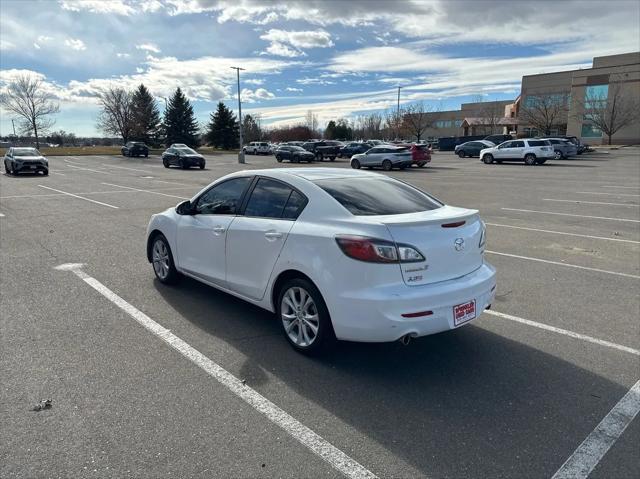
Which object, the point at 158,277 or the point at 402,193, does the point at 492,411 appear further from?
the point at 158,277

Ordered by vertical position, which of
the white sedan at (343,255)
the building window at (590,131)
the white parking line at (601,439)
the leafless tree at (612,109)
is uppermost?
the leafless tree at (612,109)

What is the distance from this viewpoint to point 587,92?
209 feet

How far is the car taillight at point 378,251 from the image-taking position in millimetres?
3438

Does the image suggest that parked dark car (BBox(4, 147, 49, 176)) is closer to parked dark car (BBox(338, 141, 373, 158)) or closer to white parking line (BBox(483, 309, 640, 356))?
parked dark car (BBox(338, 141, 373, 158))

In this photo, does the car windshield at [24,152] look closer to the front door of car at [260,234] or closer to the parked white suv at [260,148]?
the front door of car at [260,234]

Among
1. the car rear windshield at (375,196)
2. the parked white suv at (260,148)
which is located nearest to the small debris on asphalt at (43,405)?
the car rear windshield at (375,196)

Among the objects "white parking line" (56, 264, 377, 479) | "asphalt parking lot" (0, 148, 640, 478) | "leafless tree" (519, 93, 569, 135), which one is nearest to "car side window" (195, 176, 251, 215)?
"asphalt parking lot" (0, 148, 640, 478)

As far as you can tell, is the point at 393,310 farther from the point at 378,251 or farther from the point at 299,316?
the point at 299,316

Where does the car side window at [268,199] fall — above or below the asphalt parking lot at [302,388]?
above

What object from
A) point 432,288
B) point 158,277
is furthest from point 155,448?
point 158,277

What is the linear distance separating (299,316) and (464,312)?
4.44 feet

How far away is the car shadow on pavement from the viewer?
2.77 m

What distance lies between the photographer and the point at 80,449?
109 inches

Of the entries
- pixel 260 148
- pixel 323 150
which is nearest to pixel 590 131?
pixel 323 150
